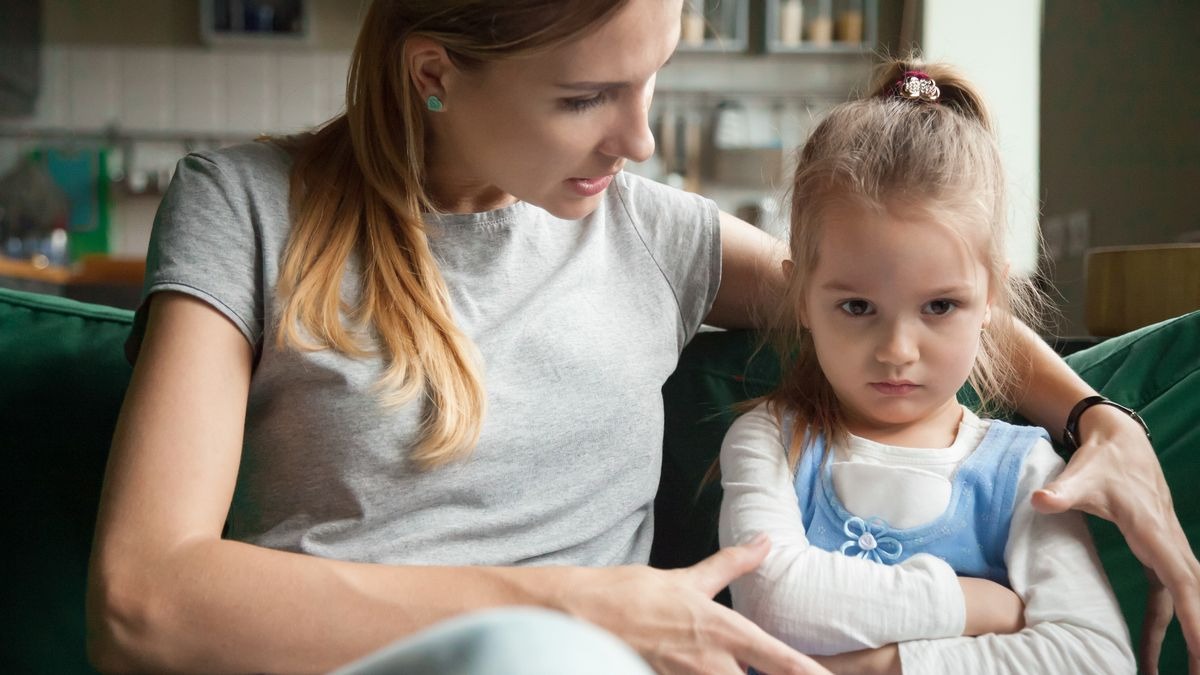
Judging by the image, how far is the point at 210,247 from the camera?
3.28ft

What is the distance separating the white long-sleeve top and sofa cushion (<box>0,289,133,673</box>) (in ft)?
2.40

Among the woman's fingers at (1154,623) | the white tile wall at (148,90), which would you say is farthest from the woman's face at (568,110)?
the white tile wall at (148,90)

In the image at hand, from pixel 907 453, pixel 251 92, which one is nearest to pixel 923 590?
pixel 907 453

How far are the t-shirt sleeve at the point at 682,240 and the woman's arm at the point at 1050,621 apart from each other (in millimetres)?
438

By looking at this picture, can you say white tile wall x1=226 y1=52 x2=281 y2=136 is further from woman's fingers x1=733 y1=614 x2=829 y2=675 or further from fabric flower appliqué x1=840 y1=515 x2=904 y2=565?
woman's fingers x1=733 y1=614 x2=829 y2=675

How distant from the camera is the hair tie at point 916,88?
44.5 inches

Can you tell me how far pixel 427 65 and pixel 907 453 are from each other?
594 millimetres

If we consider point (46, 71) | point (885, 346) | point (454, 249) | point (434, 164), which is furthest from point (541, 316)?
point (46, 71)

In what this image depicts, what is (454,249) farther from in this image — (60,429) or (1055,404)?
(1055,404)

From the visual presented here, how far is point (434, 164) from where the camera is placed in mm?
1203

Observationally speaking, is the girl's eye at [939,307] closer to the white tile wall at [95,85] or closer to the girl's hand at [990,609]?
the girl's hand at [990,609]

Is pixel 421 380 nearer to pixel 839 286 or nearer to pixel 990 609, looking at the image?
pixel 839 286

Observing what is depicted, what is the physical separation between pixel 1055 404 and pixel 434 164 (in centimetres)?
69

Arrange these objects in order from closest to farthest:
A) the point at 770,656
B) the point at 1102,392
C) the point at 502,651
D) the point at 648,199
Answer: the point at 502,651, the point at 770,656, the point at 1102,392, the point at 648,199
